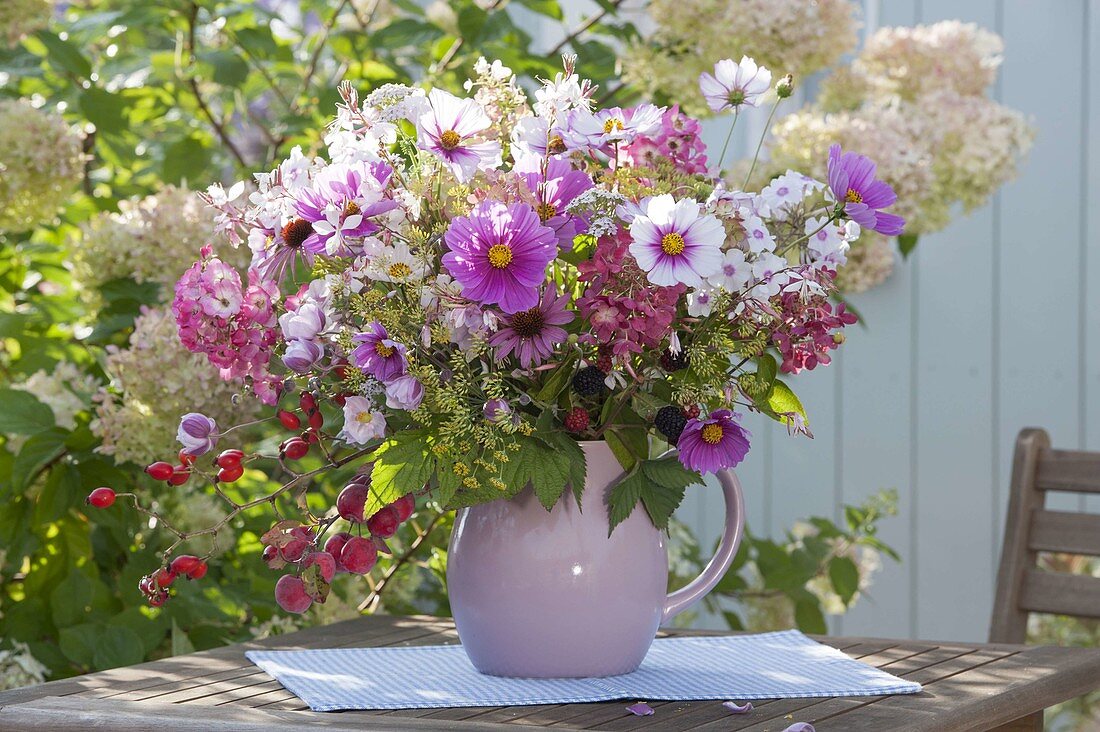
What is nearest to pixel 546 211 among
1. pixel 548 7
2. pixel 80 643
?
pixel 80 643

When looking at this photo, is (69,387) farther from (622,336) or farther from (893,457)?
(893,457)

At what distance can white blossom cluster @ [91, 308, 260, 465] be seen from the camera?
1.55 metres

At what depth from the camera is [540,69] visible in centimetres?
200

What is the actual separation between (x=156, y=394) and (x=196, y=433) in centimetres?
54

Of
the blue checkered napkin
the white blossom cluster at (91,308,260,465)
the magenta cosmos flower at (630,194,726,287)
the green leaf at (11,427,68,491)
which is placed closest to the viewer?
the magenta cosmos flower at (630,194,726,287)

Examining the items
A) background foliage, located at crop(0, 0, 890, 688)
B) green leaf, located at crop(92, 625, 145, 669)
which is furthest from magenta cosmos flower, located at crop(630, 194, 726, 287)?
green leaf, located at crop(92, 625, 145, 669)

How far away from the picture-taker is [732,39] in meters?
1.83

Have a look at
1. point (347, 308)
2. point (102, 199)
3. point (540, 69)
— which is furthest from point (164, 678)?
point (540, 69)

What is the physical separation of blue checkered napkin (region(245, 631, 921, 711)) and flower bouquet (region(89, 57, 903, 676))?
40 mm

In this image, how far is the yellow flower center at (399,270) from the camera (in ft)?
3.26

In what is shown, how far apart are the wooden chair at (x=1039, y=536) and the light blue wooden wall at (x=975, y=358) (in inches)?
28.0

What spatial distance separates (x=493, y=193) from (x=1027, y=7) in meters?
1.83

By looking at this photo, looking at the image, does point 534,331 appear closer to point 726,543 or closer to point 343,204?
point 343,204

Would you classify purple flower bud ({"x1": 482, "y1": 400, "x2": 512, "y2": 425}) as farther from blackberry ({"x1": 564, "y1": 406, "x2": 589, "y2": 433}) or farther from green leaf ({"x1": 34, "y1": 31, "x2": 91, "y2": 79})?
green leaf ({"x1": 34, "y1": 31, "x2": 91, "y2": 79})
